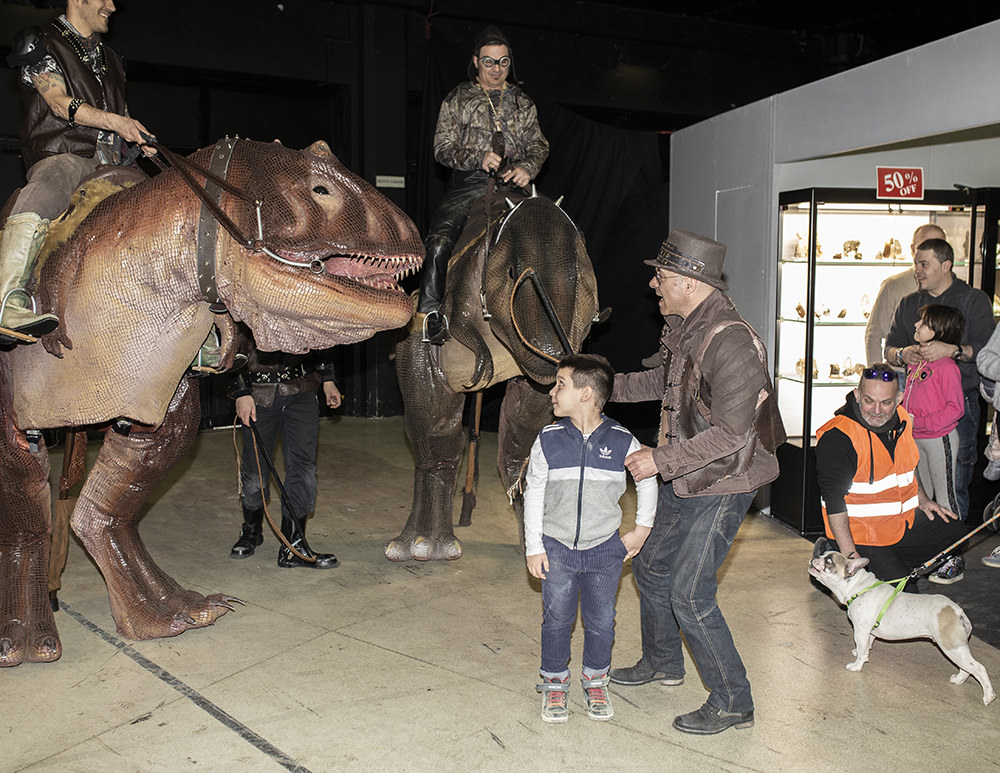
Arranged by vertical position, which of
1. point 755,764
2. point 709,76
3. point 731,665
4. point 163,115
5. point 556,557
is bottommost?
point 755,764

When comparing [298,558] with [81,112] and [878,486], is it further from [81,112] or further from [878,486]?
[878,486]

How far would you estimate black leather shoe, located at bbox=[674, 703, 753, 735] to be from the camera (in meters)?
3.15

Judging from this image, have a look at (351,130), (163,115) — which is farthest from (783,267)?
(163,115)

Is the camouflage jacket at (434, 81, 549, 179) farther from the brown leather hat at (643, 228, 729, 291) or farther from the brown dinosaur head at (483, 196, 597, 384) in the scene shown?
the brown leather hat at (643, 228, 729, 291)

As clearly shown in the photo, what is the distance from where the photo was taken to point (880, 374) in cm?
392

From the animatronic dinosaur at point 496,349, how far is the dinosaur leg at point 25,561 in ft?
5.66

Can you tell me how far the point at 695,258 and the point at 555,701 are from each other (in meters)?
1.55

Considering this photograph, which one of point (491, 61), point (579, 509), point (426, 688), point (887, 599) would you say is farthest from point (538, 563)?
point (491, 61)

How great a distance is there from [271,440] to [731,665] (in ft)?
8.90

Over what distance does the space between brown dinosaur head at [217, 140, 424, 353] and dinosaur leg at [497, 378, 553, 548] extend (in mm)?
1946

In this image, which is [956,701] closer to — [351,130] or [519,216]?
[519,216]

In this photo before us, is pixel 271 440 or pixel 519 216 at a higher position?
pixel 519 216

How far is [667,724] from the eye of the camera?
10.6ft

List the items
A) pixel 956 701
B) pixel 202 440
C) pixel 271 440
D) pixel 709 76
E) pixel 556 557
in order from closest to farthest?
pixel 556 557 < pixel 956 701 < pixel 271 440 < pixel 202 440 < pixel 709 76
